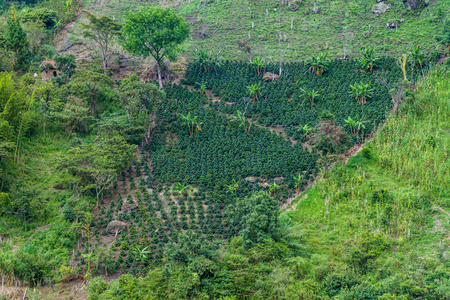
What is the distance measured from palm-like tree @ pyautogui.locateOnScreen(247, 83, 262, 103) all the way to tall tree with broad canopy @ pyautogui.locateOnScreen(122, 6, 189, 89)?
10866 mm

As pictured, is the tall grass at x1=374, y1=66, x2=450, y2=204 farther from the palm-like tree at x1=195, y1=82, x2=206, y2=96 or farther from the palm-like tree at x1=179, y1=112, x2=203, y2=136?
the palm-like tree at x1=195, y1=82, x2=206, y2=96

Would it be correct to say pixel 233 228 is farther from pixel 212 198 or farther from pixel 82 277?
pixel 82 277

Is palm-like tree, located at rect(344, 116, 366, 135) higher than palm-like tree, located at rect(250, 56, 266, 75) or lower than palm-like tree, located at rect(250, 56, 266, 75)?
lower

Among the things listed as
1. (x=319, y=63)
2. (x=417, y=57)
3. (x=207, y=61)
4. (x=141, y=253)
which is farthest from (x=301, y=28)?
(x=141, y=253)

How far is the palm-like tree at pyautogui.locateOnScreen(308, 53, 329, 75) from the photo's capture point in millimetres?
50156

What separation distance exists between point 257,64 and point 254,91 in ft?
17.8

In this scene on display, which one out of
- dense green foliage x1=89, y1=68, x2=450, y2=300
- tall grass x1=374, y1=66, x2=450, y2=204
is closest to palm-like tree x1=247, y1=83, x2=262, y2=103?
tall grass x1=374, y1=66, x2=450, y2=204

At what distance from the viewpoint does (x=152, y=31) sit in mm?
51562

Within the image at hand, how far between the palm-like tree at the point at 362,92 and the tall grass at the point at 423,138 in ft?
13.9

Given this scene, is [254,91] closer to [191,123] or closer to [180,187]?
[191,123]

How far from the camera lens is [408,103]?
138 ft

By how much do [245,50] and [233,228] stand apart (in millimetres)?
30399

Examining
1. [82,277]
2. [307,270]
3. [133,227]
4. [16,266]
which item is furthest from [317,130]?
[16,266]

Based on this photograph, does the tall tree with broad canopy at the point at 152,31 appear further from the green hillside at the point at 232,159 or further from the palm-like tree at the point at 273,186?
the palm-like tree at the point at 273,186
